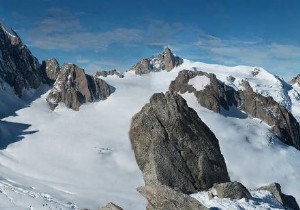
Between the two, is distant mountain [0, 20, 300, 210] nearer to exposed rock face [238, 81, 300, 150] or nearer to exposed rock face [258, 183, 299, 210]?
exposed rock face [258, 183, 299, 210]

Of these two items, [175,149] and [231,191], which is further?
[175,149]

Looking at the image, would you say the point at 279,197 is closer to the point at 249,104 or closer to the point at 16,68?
the point at 249,104

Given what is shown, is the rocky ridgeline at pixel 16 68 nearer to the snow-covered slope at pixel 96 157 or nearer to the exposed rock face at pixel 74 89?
the snow-covered slope at pixel 96 157

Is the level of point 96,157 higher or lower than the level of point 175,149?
higher

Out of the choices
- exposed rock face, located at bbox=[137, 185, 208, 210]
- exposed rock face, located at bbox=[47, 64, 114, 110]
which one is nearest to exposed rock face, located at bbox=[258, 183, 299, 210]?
exposed rock face, located at bbox=[137, 185, 208, 210]

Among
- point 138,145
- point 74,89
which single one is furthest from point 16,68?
point 138,145

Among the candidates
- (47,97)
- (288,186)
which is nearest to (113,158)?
(288,186)
